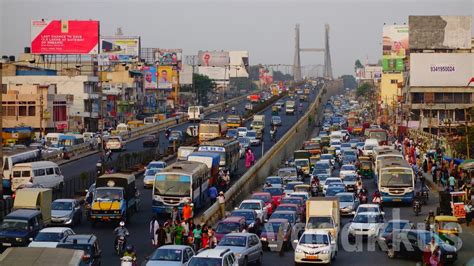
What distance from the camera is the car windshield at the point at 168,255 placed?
24.9 metres

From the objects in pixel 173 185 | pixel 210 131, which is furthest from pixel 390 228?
pixel 210 131

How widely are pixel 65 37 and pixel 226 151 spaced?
6673 centimetres

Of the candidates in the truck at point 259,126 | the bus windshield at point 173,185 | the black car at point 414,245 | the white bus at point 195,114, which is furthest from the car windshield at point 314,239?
the white bus at point 195,114

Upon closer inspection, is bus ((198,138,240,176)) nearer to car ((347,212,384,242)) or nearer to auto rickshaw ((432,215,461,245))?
car ((347,212,384,242))

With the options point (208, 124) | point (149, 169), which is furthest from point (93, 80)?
point (149, 169)

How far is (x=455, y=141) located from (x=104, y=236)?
1749 inches

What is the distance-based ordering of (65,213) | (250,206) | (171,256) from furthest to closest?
(250,206), (65,213), (171,256)

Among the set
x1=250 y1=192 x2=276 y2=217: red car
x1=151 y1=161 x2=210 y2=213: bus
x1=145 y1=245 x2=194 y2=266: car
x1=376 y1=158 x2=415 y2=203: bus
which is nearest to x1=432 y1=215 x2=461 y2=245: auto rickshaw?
x1=145 y1=245 x2=194 y2=266: car

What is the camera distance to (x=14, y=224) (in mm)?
30375

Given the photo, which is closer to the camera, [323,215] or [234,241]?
[234,241]

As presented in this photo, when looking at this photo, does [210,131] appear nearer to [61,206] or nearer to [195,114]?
[195,114]

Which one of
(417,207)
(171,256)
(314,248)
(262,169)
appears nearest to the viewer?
(171,256)

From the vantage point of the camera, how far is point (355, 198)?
44.1 metres

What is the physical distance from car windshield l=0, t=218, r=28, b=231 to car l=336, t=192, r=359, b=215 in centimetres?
1494
